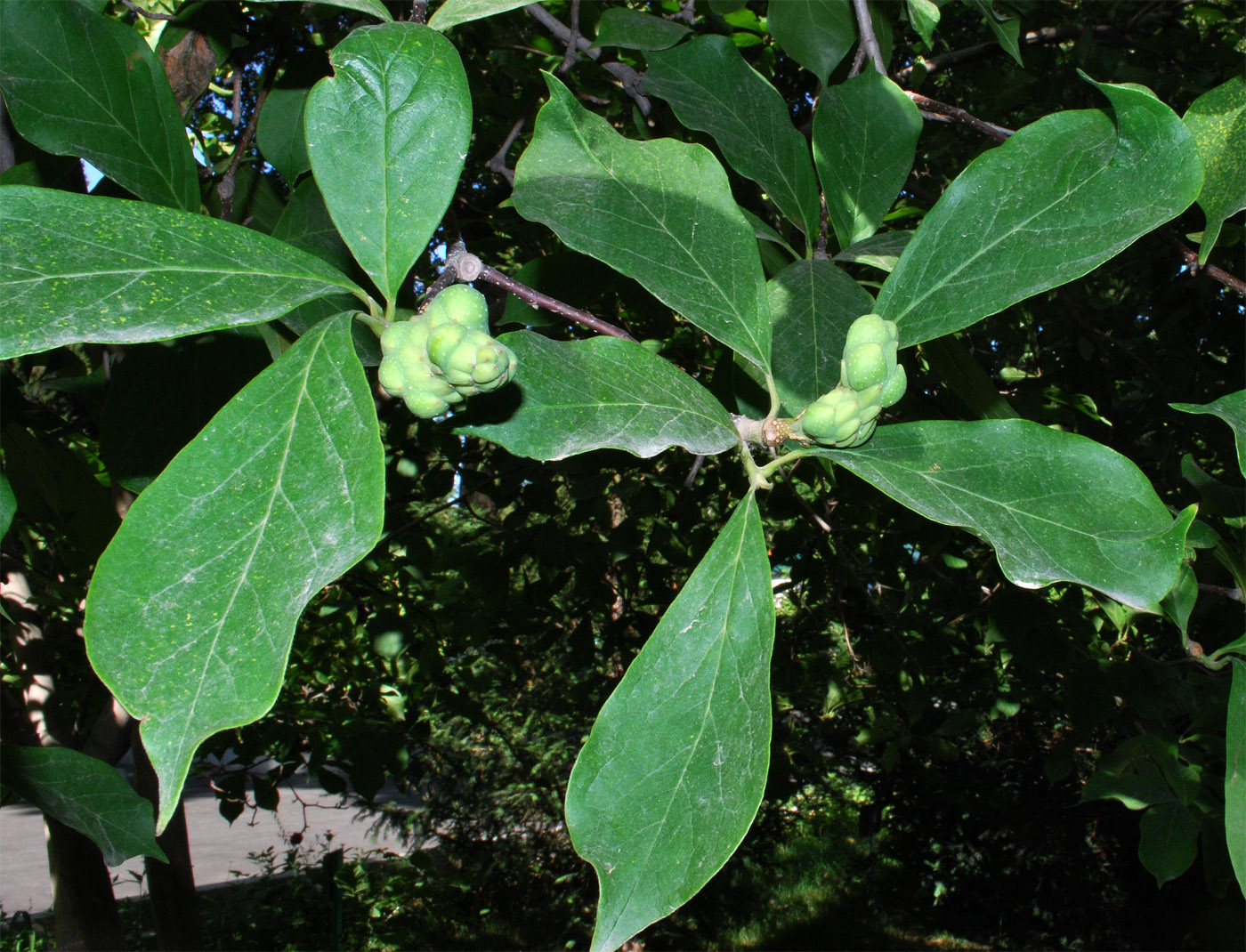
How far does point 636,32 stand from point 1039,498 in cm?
96

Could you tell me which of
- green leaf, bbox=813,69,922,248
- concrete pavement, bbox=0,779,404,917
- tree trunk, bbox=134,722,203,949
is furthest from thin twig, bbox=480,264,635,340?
concrete pavement, bbox=0,779,404,917

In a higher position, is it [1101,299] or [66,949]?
[1101,299]

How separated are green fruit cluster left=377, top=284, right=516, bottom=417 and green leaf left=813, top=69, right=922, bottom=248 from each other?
0.63m

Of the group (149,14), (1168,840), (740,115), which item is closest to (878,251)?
(740,115)

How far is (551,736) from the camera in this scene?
6.82 m

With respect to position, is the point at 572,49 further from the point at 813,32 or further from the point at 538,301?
the point at 538,301

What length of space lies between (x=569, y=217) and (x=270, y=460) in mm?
355

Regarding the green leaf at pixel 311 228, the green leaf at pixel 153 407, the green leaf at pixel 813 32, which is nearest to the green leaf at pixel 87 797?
the green leaf at pixel 153 407

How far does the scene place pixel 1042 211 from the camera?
0.77 metres

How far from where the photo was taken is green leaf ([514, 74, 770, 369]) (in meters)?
0.79

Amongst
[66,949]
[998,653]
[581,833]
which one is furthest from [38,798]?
[998,653]

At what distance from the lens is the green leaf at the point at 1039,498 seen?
27.6 inches

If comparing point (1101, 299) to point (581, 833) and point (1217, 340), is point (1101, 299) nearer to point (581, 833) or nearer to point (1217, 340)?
point (1217, 340)

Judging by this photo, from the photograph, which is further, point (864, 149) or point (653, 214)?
point (864, 149)
